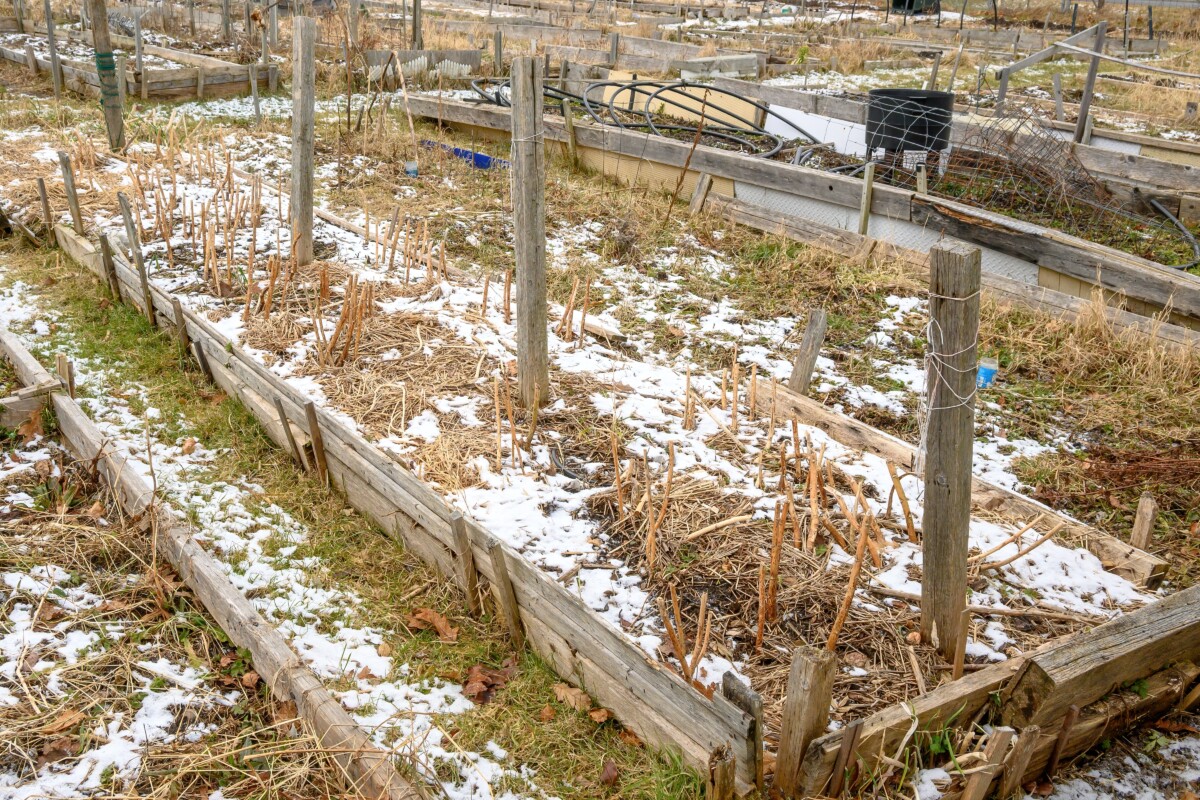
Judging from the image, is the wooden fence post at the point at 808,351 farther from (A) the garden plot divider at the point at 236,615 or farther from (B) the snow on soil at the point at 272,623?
(A) the garden plot divider at the point at 236,615

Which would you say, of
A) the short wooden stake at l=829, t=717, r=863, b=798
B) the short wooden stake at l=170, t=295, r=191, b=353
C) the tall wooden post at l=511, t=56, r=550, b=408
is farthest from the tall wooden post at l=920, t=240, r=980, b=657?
the short wooden stake at l=170, t=295, r=191, b=353

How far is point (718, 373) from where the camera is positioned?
593cm

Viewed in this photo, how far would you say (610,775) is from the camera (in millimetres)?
3195

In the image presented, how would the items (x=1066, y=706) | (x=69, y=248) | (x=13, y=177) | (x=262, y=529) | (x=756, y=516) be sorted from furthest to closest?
(x=13, y=177)
(x=69, y=248)
(x=262, y=529)
(x=756, y=516)
(x=1066, y=706)

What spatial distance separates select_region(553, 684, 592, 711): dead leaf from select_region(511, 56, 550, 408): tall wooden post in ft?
5.33

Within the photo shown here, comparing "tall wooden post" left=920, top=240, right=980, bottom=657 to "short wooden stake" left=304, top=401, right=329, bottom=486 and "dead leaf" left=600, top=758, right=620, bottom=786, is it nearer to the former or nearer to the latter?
"dead leaf" left=600, top=758, right=620, bottom=786

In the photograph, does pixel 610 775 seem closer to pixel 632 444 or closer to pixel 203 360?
pixel 632 444

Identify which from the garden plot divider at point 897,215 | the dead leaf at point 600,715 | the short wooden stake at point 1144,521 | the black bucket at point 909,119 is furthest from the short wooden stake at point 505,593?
the black bucket at point 909,119

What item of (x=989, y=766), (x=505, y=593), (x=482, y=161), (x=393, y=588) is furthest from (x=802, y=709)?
(x=482, y=161)

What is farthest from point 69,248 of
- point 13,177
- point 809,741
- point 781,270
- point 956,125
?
point 956,125

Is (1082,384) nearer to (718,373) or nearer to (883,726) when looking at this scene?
(718,373)

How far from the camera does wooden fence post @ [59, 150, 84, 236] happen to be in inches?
282

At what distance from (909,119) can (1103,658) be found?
7483 mm

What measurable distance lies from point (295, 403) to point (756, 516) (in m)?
2.49
